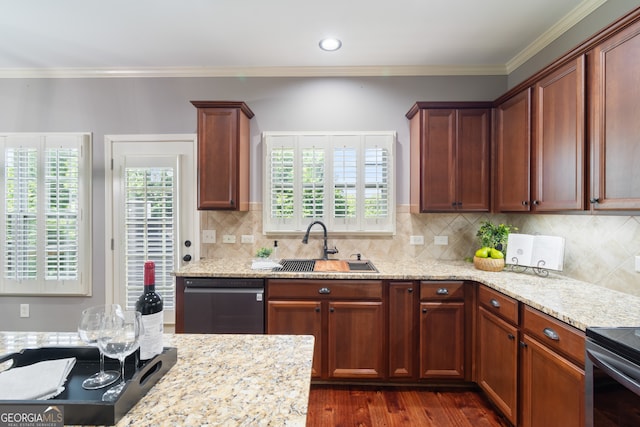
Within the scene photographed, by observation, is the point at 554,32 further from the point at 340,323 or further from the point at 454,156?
the point at 340,323

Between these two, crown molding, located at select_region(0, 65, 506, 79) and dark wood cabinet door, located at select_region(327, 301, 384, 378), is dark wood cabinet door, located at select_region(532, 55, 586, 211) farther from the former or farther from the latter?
dark wood cabinet door, located at select_region(327, 301, 384, 378)

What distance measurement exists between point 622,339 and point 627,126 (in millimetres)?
1027

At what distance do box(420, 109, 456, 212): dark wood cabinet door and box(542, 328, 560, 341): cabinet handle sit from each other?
50.5 inches

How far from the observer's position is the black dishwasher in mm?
2344

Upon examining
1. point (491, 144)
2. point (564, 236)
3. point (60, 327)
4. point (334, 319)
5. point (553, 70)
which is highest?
point (553, 70)

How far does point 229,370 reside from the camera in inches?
36.8

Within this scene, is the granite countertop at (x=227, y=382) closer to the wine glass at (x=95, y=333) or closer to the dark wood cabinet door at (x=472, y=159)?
the wine glass at (x=95, y=333)

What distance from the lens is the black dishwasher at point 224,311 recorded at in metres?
2.34

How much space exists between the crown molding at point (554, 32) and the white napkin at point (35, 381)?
11.1 ft

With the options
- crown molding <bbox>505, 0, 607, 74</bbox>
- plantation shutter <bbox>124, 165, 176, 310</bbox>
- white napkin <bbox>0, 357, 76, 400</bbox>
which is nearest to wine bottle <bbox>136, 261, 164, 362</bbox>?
white napkin <bbox>0, 357, 76, 400</bbox>

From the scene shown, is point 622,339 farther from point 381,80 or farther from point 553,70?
point 381,80

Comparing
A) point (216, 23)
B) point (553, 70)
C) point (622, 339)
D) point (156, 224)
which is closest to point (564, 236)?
point (553, 70)

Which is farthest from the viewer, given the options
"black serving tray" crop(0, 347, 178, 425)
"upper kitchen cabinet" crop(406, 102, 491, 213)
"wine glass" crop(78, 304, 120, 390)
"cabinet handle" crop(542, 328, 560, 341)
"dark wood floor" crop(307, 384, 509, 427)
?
"upper kitchen cabinet" crop(406, 102, 491, 213)

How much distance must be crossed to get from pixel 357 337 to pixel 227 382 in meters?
1.67
